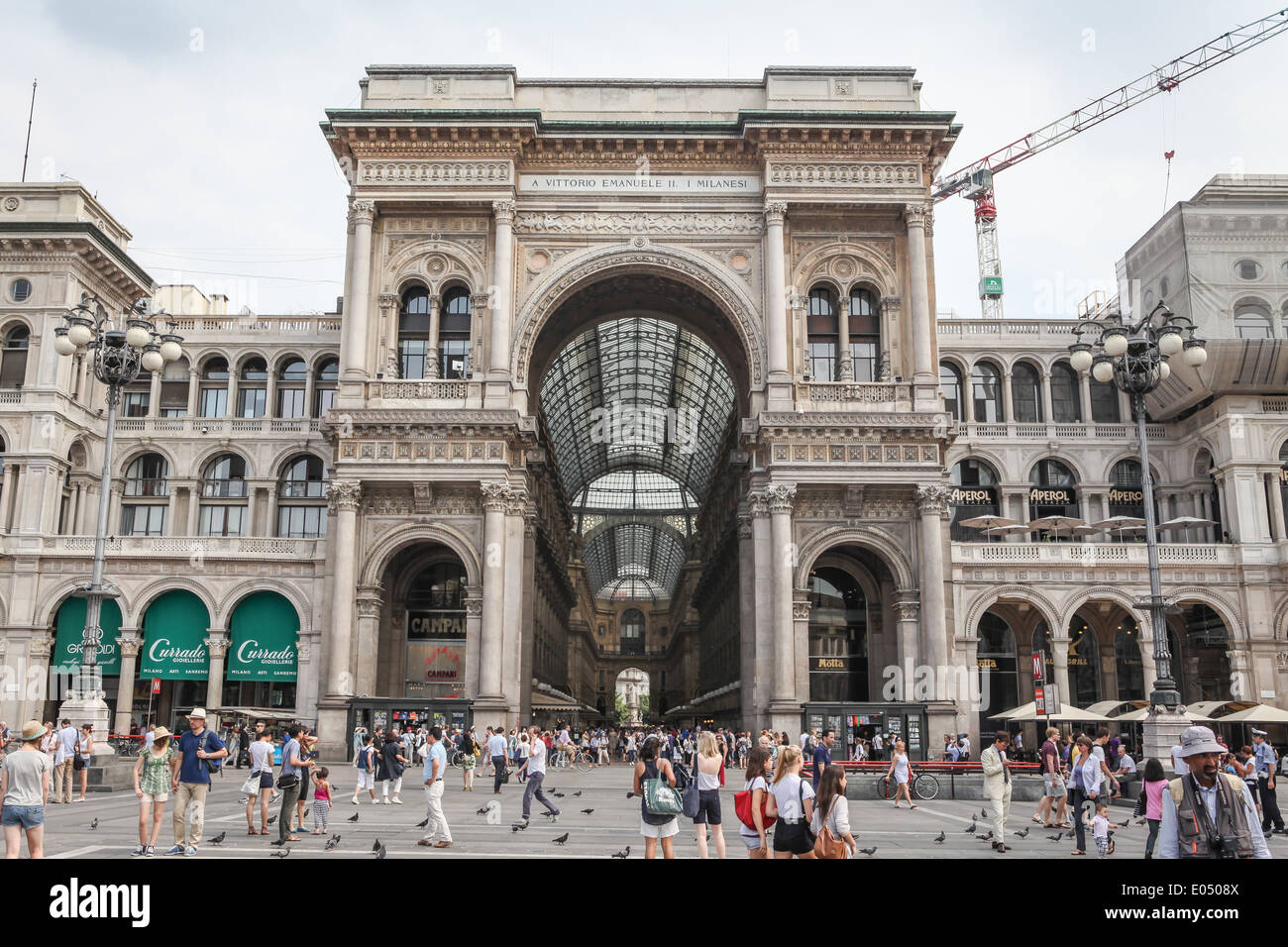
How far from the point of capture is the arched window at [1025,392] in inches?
2195

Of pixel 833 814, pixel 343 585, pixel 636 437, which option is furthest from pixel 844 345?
pixel 636 437

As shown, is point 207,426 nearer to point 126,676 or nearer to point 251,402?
point 251,402

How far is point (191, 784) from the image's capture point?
1568 cm

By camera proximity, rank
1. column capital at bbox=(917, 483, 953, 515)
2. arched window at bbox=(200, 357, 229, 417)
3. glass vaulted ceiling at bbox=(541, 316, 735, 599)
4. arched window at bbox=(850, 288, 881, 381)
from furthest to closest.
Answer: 1. glass vaulted ceiling at bbox=(541, 316, 735, 599)
2. arched window at bbox=(200, 357, 229, 417)
3. arched window at bbox=(850, 288, 881, 381)
4. column capital at bbox=(917, 483, 953, 515)

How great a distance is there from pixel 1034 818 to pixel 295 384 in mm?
41528

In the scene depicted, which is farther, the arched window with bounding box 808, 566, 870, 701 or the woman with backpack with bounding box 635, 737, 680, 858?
the arched window with bounding box 808, 566, 870, 701

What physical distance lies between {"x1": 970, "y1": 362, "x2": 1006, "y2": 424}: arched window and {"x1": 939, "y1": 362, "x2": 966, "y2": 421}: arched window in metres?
0.67

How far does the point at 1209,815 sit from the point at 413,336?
128ft

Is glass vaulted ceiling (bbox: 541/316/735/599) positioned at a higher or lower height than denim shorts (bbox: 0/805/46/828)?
higher

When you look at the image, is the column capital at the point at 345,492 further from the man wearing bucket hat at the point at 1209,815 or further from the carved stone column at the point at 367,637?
the man wearing bucket hat at the point at 1209,815

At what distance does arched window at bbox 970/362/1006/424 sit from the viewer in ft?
182

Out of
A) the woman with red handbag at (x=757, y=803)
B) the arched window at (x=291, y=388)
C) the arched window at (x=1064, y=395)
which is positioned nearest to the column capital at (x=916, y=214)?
the arched window at (x=1064, y=395)

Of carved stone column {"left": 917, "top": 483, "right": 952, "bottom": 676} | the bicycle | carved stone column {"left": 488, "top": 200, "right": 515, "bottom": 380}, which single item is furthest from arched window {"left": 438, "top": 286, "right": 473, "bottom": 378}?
the bicycle

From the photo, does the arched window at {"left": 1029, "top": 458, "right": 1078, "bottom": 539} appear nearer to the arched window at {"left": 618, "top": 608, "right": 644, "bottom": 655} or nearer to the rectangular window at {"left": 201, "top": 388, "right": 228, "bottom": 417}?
the rectangular window at {"left": 201, "top": 388, "right": 228, "bottom": 417}
